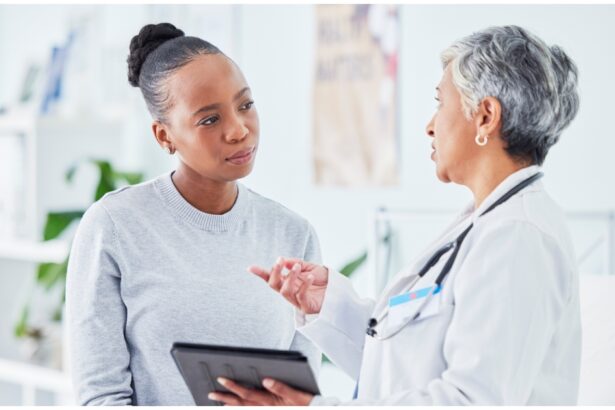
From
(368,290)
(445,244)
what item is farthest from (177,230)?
(368,290)

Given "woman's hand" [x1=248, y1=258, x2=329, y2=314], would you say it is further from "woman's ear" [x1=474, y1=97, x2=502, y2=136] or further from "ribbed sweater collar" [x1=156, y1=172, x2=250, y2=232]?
"woman's ear" [x1=474, y1=97, x2=502, y2=136]

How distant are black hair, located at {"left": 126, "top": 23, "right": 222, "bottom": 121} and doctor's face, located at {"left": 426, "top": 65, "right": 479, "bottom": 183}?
490mm

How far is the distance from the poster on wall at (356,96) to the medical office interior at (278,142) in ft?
0.03

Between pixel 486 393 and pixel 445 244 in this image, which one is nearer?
pixel 486 393

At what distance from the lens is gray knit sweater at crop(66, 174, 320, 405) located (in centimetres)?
146

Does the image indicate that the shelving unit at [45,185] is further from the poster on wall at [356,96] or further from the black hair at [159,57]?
the black hair at [159,57]

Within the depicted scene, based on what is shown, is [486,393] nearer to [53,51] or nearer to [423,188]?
[423,188]

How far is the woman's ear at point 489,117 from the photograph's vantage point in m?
1.20

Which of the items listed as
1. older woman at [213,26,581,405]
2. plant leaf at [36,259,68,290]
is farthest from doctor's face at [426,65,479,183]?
plant leaf at [36,259,68,290]

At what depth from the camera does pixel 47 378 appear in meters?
3.45

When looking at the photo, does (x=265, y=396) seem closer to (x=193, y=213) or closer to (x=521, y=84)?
(x=193, y=213)

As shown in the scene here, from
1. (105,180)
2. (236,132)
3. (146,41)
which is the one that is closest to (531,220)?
(236,132)

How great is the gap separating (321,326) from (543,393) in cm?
44

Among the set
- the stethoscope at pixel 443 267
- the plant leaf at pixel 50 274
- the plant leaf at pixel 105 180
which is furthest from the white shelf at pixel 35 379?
the stethoscope at pixel 443 267
